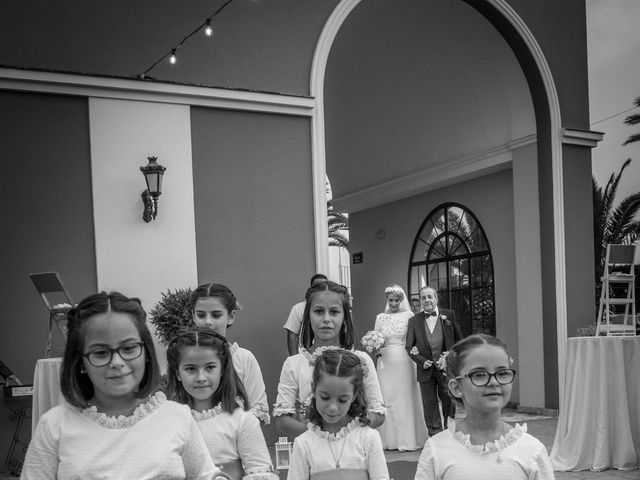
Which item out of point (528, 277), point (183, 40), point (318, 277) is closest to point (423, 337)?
point (318, 277)

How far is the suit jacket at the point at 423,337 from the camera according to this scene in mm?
8062

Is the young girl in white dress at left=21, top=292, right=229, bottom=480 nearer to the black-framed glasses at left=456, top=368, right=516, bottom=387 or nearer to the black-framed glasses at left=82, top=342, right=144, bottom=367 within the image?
the black-framed glasses at left=82, top=342, right=144, bottom=367

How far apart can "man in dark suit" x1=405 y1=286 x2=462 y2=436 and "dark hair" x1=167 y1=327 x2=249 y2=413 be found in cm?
491

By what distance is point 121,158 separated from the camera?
7148 mm

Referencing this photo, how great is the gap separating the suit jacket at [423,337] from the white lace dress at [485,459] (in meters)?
Answer: 5.55

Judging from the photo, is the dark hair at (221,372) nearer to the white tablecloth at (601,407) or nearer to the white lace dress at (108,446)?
the white lace dress at (108,446)

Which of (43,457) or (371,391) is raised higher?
(43,457)

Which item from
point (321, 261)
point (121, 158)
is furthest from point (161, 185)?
point (321, 261)

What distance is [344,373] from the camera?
3.15m

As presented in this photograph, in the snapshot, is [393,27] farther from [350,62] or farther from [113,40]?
[113,40]

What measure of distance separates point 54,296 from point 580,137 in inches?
297

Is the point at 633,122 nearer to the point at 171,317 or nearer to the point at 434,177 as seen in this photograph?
the point at 434,177

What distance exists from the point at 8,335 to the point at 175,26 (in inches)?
140

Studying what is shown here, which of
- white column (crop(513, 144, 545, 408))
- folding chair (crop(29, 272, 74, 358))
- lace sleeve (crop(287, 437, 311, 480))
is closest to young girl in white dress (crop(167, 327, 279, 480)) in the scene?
lace sleeve (crop(287, 437, 311, 480))
